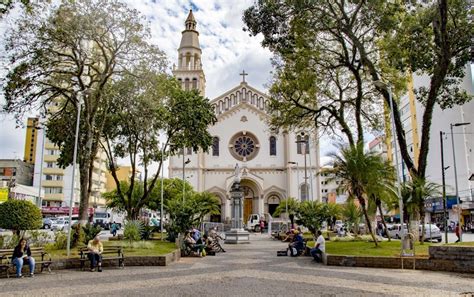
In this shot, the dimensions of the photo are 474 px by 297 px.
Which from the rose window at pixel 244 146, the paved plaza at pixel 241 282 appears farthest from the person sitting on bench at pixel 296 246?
the rose window at pixel 244 146

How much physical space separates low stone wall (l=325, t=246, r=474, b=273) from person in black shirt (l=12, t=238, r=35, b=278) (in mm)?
9270

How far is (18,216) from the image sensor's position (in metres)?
16.6

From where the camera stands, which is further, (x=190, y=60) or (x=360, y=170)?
(x=190, y=60)

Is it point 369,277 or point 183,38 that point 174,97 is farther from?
point 183,38

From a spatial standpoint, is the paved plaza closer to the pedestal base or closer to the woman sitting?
the woman sitting

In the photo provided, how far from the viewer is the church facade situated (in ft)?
160

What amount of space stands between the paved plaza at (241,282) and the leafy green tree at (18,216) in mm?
5113

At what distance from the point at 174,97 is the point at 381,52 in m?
11.8

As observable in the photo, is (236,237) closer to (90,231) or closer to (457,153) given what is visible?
(90,231)

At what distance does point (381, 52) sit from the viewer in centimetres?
2056

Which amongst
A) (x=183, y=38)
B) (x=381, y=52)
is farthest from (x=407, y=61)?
(x=183, y=38)

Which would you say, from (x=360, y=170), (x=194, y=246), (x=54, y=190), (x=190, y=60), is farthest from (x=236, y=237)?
(x=54, y=190)

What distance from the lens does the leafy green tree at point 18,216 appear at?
16.6 metres

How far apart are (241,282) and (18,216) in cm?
1079
